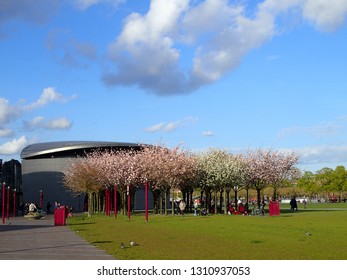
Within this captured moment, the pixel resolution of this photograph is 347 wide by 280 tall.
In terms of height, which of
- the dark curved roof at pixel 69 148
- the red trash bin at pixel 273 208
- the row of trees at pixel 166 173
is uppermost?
the dark curved roof at pixel 69 148

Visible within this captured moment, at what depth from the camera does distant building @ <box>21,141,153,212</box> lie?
104 meters

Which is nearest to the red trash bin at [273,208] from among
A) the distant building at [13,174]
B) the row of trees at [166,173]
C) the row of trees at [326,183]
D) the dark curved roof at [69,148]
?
the row of trees at [166,173]

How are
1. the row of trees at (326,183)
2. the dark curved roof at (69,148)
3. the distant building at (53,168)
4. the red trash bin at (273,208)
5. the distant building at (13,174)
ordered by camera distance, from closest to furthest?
the red trash bin at (273,208) < the distant building at (13,174) < the distant building at (53,168) < the dark curved roof at (69,148) < the row of trees at (326,183)

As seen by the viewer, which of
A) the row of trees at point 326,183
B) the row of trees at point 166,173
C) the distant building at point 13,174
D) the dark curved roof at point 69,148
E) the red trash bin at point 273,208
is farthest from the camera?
the row of trees at point 326,183

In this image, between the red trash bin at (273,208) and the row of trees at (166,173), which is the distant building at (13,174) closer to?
the row of trees at (166,173)

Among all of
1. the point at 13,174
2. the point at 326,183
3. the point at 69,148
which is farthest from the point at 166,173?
the point at 326,183

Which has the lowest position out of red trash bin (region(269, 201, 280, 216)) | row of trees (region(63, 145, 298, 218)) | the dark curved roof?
red trash bin (region(269, 201, 280, 216))

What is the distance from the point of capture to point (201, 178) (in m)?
61.2

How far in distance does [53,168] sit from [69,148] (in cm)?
521

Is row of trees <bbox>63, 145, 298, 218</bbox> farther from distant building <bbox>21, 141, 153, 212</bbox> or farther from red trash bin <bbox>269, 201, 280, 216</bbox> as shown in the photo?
distant building <bbox>21, 141, 153, 212</bbox>

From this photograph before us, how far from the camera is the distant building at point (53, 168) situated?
104 m

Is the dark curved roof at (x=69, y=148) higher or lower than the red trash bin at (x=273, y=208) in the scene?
higher

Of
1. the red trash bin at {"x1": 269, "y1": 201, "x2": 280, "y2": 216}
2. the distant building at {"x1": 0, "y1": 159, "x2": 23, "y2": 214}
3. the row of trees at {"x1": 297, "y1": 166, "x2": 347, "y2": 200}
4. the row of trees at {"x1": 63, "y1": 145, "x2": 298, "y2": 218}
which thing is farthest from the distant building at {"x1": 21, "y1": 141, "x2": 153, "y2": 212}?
the red trash bin at {"x1": 269, "y1": 201, "x2": 280, "y2": 216}
